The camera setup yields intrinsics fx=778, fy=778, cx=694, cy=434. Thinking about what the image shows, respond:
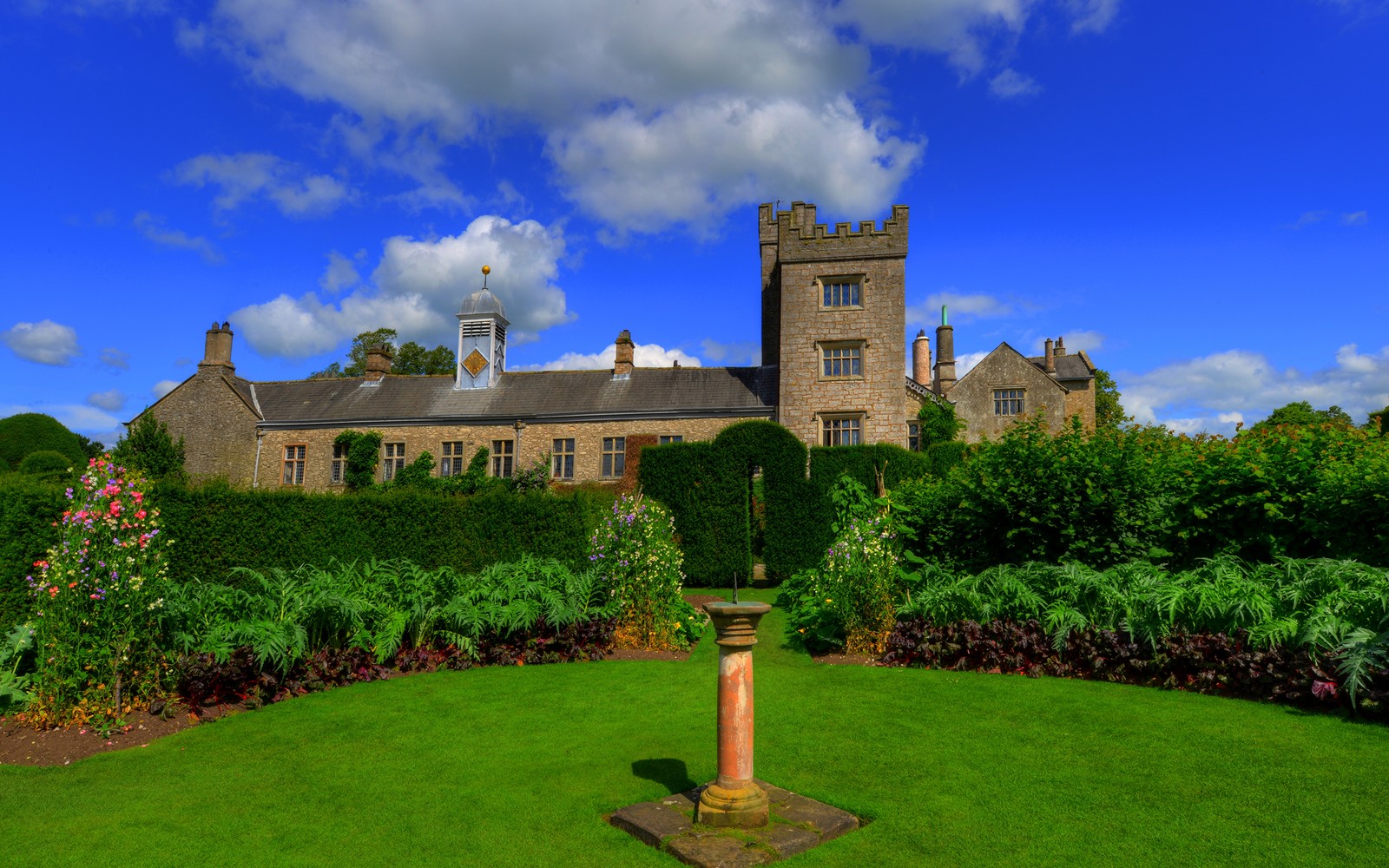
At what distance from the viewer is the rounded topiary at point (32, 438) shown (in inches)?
1271

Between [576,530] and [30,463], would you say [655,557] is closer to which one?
[576,530]

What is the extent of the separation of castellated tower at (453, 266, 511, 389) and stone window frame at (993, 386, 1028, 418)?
22.4 m

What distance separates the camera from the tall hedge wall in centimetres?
1147

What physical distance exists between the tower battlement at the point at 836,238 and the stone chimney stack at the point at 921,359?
40.9 feet

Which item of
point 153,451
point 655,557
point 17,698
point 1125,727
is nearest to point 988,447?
point 655,557

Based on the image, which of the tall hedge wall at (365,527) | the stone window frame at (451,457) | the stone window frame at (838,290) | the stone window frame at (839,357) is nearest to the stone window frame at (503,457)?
the stone window frame at (451,457)

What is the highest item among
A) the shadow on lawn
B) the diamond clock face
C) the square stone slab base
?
the diamond clock face

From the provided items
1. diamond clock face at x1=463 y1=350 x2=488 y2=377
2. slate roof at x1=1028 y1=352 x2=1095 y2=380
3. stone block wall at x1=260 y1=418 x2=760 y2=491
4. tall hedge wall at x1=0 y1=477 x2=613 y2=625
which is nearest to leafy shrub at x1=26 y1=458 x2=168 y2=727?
tall hedge wall at x1=0 y1=477 x2=613 y2=625

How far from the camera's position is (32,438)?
3316 centimetres

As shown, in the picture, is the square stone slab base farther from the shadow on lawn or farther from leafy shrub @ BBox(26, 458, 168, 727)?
leafy shrub @ BBox(26, 458, 168, 727)

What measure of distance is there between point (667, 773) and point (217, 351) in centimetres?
3413

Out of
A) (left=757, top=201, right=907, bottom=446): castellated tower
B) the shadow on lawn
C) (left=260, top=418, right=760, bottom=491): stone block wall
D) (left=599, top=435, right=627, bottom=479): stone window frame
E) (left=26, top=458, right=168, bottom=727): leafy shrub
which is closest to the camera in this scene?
the shadow on lawn

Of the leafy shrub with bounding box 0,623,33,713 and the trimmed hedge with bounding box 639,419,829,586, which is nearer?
the leafy shrub with bounding box 0,623,33,713

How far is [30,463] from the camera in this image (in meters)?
27.3
